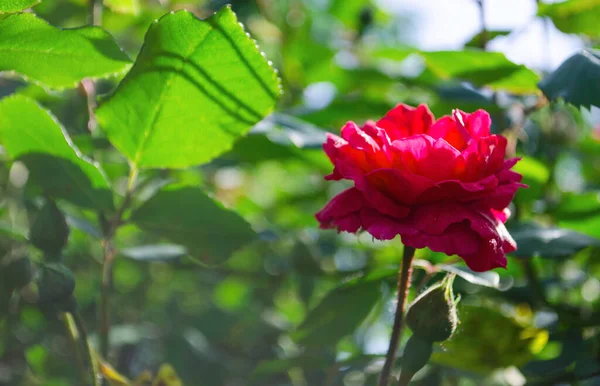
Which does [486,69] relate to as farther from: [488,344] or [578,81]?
[488,344]

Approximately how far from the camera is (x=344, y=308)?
806 millimetres

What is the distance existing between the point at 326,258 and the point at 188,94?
0.79 m

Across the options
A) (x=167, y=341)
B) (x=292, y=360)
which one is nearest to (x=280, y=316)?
(x=167, y=341)

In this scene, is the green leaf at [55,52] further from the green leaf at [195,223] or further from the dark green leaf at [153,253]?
the dark green leaf at [153,253]

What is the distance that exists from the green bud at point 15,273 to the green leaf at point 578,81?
0.66 m

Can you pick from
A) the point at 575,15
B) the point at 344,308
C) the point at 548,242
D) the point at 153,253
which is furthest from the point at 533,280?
the point at 153,253

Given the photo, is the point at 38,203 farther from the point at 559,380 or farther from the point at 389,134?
the point at 559,380

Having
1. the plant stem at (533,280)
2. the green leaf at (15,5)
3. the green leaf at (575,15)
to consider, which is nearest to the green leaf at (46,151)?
the green leaf at (15,5)

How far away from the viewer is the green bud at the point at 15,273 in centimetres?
81

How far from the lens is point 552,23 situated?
1109mm

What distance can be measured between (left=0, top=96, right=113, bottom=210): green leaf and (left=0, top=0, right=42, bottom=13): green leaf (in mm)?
154

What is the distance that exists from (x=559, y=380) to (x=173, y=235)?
55 centimetres

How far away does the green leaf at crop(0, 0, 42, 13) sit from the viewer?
609mm

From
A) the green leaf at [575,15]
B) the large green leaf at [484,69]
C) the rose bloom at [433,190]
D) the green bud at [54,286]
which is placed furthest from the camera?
the green leaf at [575,15]
